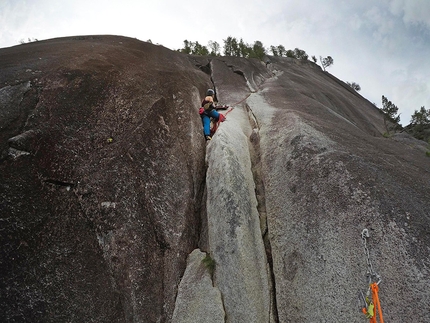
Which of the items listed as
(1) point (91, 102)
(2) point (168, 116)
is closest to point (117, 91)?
(1) point (91, 102)

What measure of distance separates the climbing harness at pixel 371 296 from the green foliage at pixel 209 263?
141 inches

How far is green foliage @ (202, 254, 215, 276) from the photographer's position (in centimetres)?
709

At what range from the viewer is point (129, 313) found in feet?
21.1

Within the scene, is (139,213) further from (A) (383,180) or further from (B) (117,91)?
(A) (383,180)

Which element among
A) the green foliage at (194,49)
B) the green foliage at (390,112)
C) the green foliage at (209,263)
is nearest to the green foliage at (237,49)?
the green foliage at (194,49)

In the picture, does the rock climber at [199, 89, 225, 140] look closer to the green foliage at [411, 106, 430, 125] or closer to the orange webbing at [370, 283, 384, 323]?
the orange webbing at [370, 283, 384, 323]

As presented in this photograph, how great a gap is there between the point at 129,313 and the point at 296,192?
18.2 ft

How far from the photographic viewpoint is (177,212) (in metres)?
8.12

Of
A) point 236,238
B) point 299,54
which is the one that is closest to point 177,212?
point 236,238

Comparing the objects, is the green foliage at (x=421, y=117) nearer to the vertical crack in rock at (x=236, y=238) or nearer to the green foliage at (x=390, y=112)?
the green foliage at (x=390, y=112)

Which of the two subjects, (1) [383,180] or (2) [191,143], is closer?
A: (1) [383,180]

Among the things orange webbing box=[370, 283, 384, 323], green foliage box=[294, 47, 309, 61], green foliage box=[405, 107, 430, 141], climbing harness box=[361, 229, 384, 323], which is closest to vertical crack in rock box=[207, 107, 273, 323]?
climbing harness box=[361, 229, 384, 323]

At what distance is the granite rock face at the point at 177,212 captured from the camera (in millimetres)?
5805

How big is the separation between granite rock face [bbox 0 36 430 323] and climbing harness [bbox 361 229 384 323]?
0.09 metres
